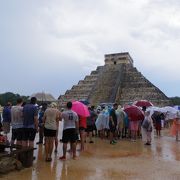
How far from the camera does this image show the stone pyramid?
5353 centimetres

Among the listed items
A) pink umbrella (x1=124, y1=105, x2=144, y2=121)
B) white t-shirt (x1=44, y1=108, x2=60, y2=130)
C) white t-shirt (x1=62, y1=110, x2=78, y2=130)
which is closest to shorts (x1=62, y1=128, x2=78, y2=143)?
white t-shirt (x1=62, y1=110, x2=78, y2=130)

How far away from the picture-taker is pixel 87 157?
11492 mm

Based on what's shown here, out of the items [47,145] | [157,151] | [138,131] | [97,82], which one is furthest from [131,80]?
[47,145]

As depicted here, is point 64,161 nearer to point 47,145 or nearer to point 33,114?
point 47,145

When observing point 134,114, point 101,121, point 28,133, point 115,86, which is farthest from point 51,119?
point 115,86

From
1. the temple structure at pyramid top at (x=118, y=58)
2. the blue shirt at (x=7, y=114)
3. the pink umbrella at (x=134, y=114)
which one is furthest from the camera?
the temple structure at pyramid top at (x=118, y=58)

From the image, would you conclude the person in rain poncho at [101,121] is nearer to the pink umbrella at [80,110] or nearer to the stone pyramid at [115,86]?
the pink umbrella at [80,110]

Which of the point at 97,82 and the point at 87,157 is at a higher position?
the point at 97,82

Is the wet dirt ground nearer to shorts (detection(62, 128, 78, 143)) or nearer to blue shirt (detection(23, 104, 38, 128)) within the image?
shorts (detection(62, 128, 78, 143))

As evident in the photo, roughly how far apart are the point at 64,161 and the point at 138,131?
29.4ft

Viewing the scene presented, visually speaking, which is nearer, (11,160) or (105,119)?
(11,160)

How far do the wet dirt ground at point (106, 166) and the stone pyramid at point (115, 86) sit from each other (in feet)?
122

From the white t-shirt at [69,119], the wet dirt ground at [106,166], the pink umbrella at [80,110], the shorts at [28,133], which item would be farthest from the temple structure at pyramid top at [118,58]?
the shorts at [28,133]

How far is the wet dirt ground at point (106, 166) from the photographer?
8.68 meters
